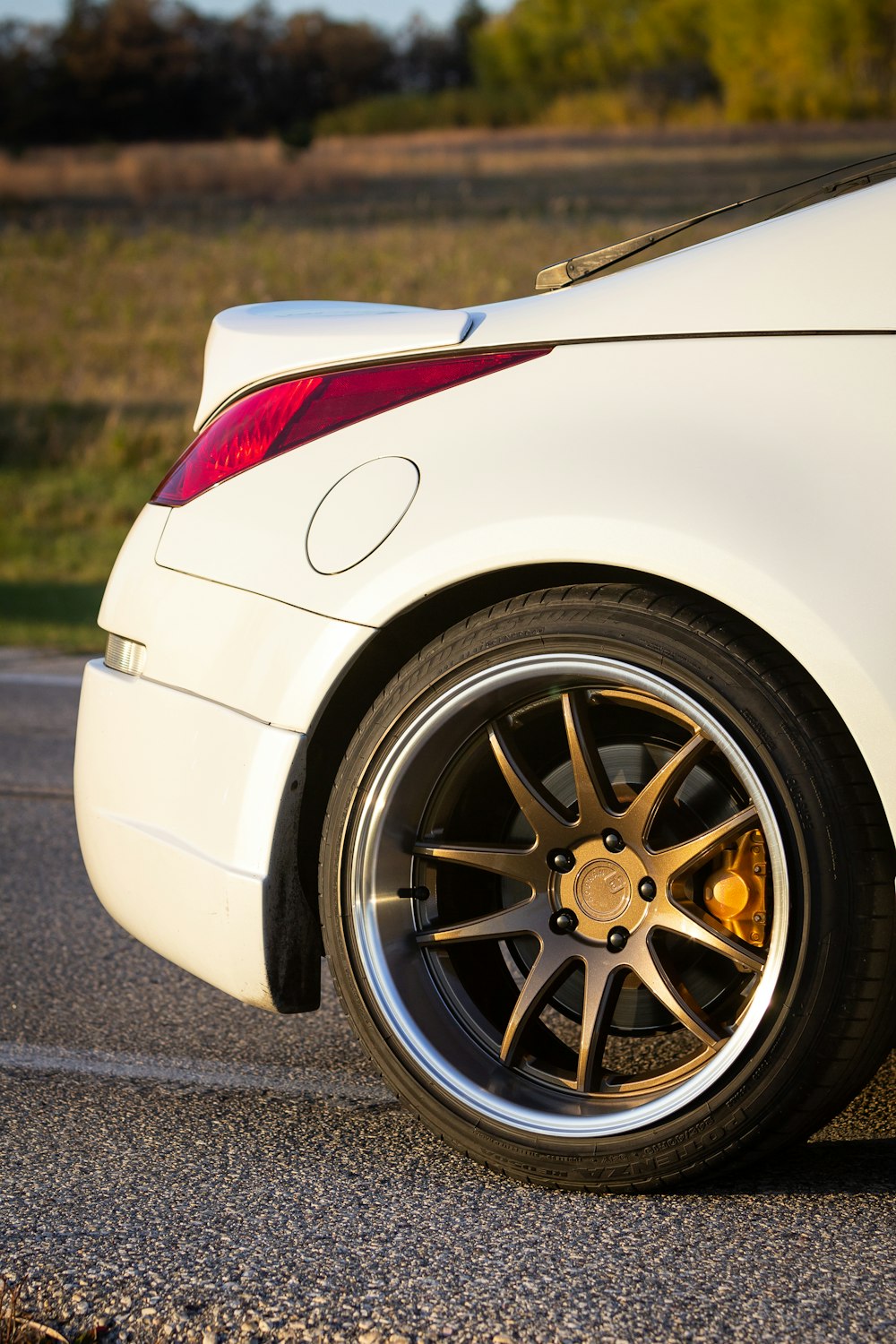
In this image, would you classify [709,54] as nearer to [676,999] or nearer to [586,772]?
[586,772]

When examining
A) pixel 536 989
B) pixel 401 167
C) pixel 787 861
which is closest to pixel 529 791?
pixel 536 989

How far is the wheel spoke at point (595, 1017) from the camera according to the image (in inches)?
88.9

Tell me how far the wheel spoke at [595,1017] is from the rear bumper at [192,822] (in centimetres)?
53

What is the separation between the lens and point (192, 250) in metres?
27.6

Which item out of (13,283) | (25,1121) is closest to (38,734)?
(25,1121)

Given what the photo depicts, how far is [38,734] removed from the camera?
6312 millimetres

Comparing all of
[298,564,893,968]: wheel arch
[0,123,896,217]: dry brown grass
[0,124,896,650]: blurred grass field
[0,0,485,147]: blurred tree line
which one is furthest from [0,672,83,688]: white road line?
[0,0,485,147]: blurred tree line

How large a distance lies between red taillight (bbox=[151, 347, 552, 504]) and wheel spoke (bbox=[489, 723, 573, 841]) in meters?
0.59

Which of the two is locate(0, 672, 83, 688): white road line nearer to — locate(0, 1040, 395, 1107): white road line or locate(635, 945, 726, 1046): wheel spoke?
locate(0, 1040, 395, 1107): white road line

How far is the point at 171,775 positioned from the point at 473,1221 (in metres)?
0.91

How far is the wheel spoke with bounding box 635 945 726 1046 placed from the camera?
2.19 metres

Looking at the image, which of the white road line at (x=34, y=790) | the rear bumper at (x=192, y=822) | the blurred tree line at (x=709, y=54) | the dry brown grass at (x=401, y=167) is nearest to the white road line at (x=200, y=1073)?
the rear bumper at (x=192, y=822)

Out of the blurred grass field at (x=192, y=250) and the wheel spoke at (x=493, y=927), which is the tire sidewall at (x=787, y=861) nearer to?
the wheel spoke at (x=493, y=927)

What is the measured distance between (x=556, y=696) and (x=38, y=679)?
226 inches
